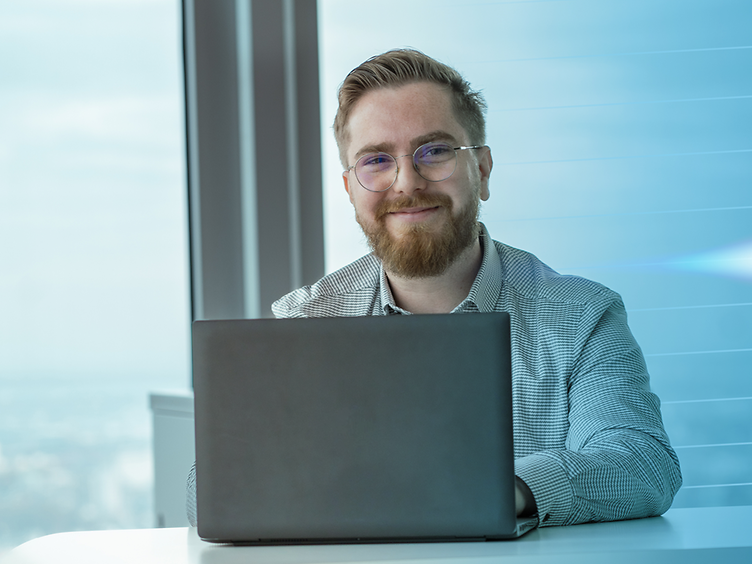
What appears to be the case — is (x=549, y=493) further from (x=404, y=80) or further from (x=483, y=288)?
(x=404, y=80)

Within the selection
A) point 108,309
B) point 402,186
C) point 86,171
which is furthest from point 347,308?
point 86,171

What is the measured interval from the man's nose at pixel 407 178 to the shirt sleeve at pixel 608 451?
0.50m

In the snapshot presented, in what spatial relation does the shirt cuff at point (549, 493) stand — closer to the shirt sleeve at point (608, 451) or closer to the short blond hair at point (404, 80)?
the shirt sleeve at point (608, 451)

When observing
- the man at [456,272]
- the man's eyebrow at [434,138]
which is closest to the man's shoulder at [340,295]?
the man at [456,272]

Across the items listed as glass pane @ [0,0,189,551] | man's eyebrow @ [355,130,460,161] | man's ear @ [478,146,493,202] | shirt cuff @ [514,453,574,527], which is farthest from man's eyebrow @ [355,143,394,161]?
glass pane @ [0,0,189,551]

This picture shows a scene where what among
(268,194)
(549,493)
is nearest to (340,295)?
(268,194)

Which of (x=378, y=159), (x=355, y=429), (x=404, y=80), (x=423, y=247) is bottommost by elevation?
(x=355, y=429)

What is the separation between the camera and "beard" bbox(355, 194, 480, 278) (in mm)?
1598

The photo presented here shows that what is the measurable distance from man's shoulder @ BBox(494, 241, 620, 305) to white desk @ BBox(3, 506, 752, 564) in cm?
67

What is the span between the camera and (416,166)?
1.60m

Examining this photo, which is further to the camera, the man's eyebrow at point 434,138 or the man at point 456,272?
the man's eyebrow at point 434,138

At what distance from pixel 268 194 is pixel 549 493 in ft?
5.29

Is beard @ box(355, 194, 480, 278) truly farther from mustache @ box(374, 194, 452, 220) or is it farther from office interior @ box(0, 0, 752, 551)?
office interior @ box(0, 0, 752, 551)

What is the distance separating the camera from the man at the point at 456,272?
1403 millimetres
